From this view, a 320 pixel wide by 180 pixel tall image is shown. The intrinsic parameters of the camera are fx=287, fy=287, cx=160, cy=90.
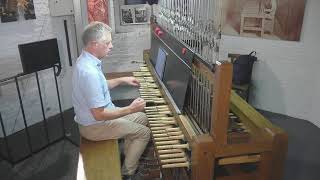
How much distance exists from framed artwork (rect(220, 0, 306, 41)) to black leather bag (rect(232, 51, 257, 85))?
0.33 metres

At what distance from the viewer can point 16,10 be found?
301 centimetres

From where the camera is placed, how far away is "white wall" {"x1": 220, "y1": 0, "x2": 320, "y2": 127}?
10.6ft

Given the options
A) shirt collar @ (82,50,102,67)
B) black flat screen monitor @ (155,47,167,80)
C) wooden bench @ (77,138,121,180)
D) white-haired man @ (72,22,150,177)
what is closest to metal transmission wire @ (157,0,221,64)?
black flat screen monitor @ (155,47,167,80)

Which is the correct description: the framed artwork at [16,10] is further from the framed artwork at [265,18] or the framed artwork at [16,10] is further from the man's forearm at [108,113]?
the framed artwork at [265,18]

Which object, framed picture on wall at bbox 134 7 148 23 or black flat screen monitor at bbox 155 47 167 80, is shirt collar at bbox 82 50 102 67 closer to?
black flat screen monitor at bbox 155 47 167 80

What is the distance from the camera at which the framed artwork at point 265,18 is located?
10.7ft

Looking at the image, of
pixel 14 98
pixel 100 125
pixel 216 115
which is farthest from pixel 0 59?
pixel 216 115

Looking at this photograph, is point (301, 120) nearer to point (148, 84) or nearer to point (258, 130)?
point (148, 84)

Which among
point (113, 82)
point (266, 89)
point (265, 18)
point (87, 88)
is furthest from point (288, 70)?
point (87, 88)

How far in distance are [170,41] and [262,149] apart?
108 cm

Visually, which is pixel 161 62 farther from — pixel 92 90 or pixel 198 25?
pixel 198 25

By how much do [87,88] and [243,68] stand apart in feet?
7.15

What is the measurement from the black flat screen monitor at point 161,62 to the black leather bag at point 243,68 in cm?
134

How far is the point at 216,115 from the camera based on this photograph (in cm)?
128
